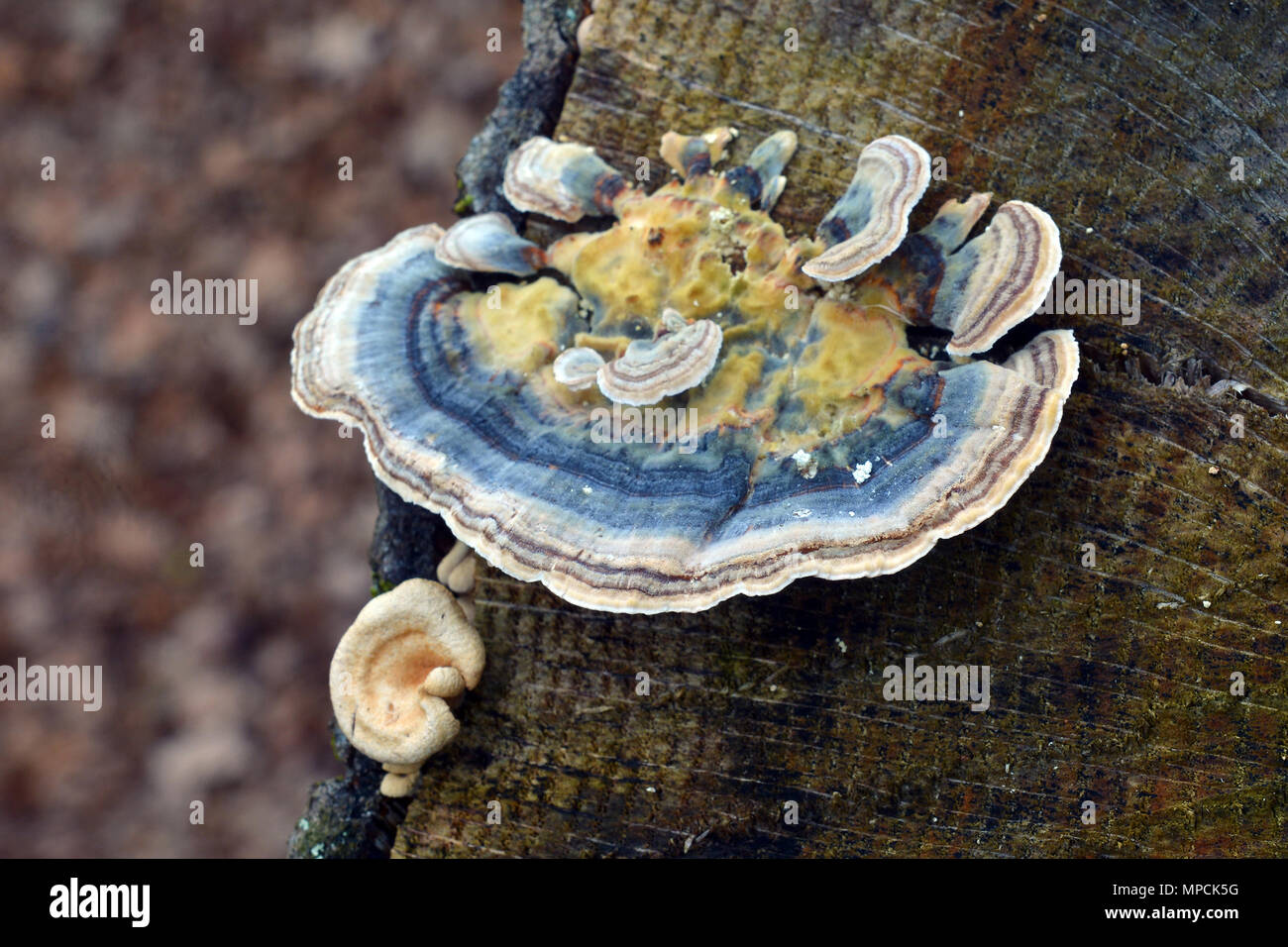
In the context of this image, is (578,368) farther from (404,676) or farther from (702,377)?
(404,676)

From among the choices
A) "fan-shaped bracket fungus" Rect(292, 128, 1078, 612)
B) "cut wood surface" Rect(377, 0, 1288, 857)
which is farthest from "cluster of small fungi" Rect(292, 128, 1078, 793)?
"cut wood surface" Rect(377, 0, 1288, 857)

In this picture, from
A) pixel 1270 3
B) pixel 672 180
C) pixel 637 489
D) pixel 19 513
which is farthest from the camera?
pixel 19 513

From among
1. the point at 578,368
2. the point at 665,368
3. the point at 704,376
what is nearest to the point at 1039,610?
the point at 704,376

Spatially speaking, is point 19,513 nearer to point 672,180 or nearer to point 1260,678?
point 672,180

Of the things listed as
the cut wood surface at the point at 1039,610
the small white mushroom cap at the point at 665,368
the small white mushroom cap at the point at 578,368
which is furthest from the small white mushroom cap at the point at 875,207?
the small white mushroom cap at the point at 578,368
